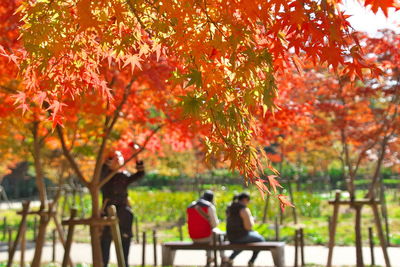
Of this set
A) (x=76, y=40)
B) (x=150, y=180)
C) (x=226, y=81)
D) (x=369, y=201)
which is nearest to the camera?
(x=226, y=81)

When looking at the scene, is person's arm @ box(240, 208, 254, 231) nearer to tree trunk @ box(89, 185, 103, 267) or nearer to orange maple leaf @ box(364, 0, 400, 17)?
tree trunk @ box(89, 185, 103, 267)

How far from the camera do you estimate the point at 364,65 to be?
361cm

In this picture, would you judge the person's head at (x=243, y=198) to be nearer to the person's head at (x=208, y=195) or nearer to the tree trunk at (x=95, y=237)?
the person's head at (x=208, y=195)

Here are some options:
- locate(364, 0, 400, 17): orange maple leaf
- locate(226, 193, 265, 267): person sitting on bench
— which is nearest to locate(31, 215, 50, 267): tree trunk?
locate(226, 193, 265, 267): person sitting on bench

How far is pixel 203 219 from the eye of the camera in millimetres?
10094

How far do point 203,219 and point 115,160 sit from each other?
2080 millimetres

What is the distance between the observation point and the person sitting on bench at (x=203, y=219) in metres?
10.0

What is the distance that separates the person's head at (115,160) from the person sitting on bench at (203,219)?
1.73 m

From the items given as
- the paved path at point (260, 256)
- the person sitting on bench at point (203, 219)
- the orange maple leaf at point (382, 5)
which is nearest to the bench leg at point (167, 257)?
the person sitting on bench at point (203, 219)

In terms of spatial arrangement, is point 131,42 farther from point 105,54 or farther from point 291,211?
point 291,211

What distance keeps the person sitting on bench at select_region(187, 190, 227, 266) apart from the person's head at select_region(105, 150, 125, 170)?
1.73 meters

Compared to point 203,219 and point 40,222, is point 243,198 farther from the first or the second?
point 40,222

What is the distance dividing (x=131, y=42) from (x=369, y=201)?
20.0 feet

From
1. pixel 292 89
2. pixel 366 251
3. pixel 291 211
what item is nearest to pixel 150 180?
pixel 291 211
